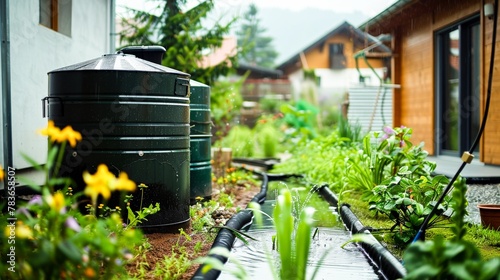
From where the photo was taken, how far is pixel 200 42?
11242 mm

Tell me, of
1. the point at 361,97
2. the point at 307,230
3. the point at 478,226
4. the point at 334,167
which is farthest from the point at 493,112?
the point at 307,230

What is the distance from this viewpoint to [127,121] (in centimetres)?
390

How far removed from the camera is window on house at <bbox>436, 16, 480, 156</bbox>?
8.54 meters

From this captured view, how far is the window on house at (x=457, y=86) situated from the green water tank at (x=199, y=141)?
168 inches

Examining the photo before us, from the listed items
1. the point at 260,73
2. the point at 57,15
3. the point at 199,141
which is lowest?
the point at 199,141

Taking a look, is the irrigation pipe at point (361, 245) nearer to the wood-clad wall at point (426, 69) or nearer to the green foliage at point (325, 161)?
the green foliage at point (325, 161)

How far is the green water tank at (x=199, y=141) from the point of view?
5809 millimetres

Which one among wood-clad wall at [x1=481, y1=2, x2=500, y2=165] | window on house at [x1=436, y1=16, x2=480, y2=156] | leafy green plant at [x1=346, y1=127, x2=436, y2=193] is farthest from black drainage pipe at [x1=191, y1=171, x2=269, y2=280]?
window on house at [x1=436, y1=16, x2=480, y2=156]

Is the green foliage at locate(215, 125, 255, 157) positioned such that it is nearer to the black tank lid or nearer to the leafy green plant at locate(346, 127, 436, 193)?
the leafy green plant at locate(346, 127, 436, 193)

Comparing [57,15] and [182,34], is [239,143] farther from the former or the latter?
[57,15]

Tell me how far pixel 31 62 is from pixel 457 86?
20.6ft

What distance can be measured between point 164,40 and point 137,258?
8.39m

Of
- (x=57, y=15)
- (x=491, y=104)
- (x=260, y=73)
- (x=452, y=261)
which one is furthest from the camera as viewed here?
(x=260, y=73)

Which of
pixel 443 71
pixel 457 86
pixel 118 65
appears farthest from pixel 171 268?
pixel 443 71
